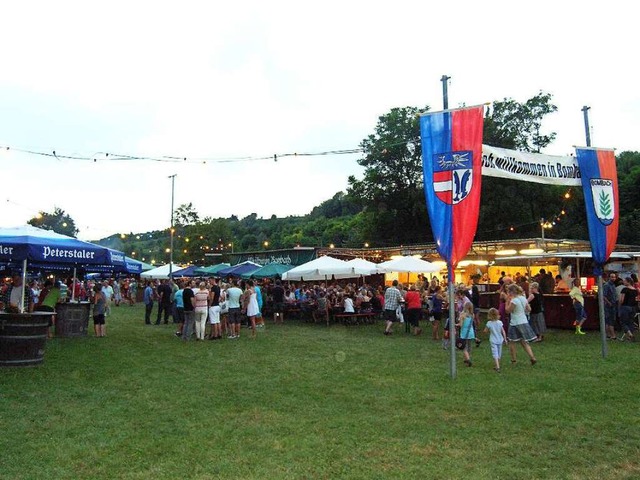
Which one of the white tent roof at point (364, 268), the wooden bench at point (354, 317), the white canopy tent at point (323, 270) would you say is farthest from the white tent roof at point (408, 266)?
the wooden bench at point (354, 317)

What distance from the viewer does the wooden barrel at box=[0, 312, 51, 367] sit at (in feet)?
27.5

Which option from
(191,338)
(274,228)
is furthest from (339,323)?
(274,228)

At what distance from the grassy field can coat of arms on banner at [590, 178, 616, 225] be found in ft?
Answer: 8.43

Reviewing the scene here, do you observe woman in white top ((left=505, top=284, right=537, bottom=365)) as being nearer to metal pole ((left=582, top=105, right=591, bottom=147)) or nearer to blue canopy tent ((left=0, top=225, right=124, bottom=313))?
metal pole ((left=582, top=105, right=591, bottom=147))

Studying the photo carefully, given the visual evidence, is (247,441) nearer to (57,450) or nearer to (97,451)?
(97,451)

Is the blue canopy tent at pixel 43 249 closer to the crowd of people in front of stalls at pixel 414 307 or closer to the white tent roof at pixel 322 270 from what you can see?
the crowd of people in front of stalls at pixel 414 307

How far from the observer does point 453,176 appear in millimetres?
7621

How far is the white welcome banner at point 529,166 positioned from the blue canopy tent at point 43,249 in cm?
769

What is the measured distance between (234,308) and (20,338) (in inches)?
216

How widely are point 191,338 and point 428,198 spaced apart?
7.95 metres

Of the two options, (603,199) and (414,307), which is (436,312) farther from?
(603,199)

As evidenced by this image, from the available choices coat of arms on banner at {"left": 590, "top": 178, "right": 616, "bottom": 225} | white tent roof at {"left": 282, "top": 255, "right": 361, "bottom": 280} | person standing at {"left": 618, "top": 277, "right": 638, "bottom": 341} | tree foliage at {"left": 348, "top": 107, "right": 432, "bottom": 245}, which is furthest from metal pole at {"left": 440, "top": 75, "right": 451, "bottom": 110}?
tree foliage at {"left": 348, "top": 107, "right": 432, "bottom": 245}

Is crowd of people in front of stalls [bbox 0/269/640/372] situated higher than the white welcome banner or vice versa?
the white welcome banner

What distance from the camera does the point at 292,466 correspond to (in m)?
4.18
